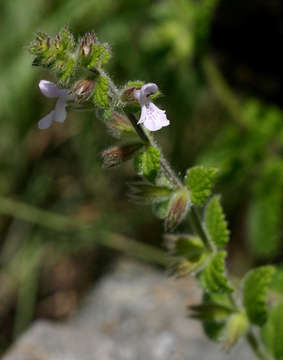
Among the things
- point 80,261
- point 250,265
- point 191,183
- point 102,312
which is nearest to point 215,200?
point 191,183

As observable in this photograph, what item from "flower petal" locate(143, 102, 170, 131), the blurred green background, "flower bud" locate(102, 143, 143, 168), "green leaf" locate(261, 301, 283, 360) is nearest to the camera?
"flower petal" locate(143, 102, 170, 131)

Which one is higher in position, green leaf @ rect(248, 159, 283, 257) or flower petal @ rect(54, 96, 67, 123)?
flower petal @ rect(54, 96, 67, 123)

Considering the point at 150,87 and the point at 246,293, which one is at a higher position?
the point at 150,87

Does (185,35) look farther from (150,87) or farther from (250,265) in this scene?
(150,87)

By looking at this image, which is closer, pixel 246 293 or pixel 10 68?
pixel 246 293

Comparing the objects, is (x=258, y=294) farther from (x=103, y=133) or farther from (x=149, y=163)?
(x=103, y=133)

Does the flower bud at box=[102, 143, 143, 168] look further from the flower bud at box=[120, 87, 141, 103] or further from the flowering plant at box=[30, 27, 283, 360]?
the flower bud at box=[120, 87, 141, 103]

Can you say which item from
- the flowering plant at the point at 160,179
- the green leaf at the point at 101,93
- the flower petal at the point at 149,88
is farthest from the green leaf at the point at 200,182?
the green leaf at the point at 101,93

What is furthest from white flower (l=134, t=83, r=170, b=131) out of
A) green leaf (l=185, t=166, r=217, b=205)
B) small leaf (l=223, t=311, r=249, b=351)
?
small leaf (l=223, t=311, r=249, b=351)
